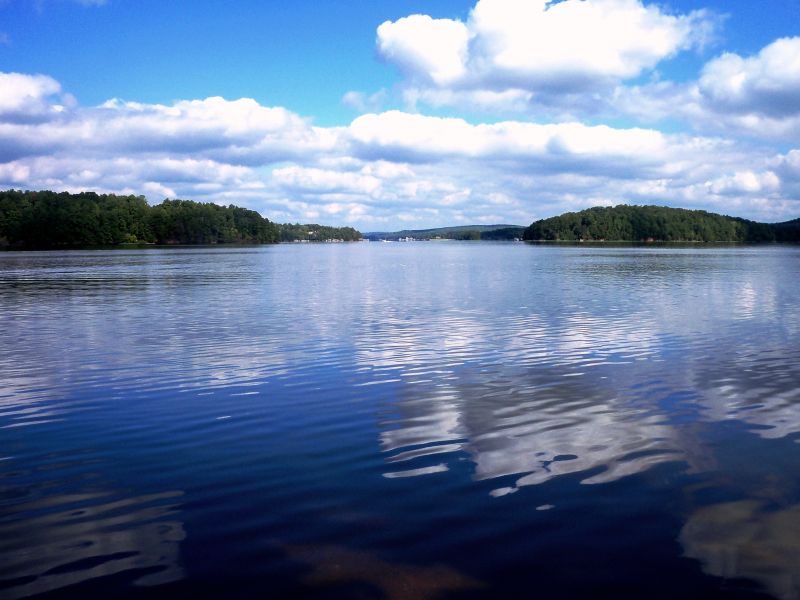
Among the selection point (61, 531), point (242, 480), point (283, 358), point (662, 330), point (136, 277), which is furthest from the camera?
point (136, 277)

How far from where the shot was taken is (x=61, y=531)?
24.5 ft

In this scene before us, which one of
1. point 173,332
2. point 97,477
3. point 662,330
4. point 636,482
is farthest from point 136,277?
point 636,482

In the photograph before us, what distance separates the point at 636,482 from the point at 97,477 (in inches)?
292

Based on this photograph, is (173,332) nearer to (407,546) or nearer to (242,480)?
(242,480)

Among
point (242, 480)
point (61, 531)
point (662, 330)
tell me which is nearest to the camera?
point (61, 531)

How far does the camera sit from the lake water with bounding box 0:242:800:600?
654 cm

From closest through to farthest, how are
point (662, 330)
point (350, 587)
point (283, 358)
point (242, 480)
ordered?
point (350, 587), point (242, 480), point (283, 358), point (662, 330)

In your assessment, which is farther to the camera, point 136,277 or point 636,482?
point 136,277

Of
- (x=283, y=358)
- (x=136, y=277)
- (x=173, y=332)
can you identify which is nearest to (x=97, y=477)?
(x=283, y=358)

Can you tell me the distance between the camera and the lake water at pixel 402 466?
6539mm

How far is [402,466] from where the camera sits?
9.51 m

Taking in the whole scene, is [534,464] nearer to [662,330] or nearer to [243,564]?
[243,564]

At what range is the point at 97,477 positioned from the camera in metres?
9.19

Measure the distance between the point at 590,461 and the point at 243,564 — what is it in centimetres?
532
